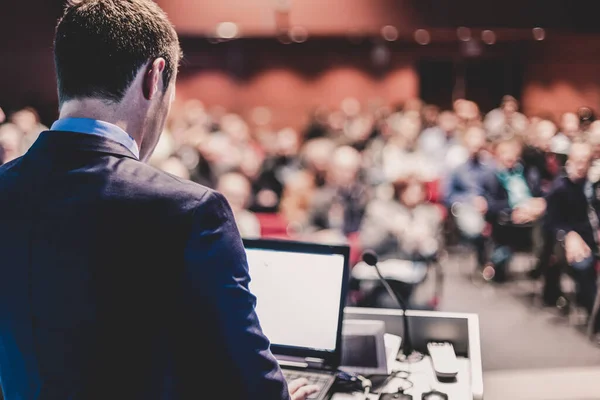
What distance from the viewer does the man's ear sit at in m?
0.89

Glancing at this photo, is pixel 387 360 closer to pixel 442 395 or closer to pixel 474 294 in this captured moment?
pixel 442 395

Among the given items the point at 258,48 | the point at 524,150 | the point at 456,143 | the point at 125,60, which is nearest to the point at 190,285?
the point at 125,60

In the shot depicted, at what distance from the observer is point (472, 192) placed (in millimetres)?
6090

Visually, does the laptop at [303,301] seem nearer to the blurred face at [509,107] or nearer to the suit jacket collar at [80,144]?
the suit jacket collar at [80,144]

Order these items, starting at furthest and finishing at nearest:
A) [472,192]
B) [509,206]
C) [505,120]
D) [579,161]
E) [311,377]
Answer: [505,120]
[472,192]
[509,206]
[579,161]
[311,377]

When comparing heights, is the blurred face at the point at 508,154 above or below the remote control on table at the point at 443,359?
above

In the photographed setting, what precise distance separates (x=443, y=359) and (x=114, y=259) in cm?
111

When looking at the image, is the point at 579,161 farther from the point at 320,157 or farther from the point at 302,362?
the point at 302,362

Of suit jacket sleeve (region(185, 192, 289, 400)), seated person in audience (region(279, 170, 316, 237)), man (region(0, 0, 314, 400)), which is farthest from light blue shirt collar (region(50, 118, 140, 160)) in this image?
seated person in audience (region(279, 170, 316, 237))

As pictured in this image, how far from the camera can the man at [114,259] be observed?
0.80 m

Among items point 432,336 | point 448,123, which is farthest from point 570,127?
point 448,123

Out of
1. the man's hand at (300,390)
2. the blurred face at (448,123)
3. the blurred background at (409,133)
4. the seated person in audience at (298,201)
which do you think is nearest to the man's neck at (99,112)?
the blurred background at (409,133)

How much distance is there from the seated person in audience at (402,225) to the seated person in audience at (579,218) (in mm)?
944

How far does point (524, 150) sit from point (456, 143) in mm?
2426
